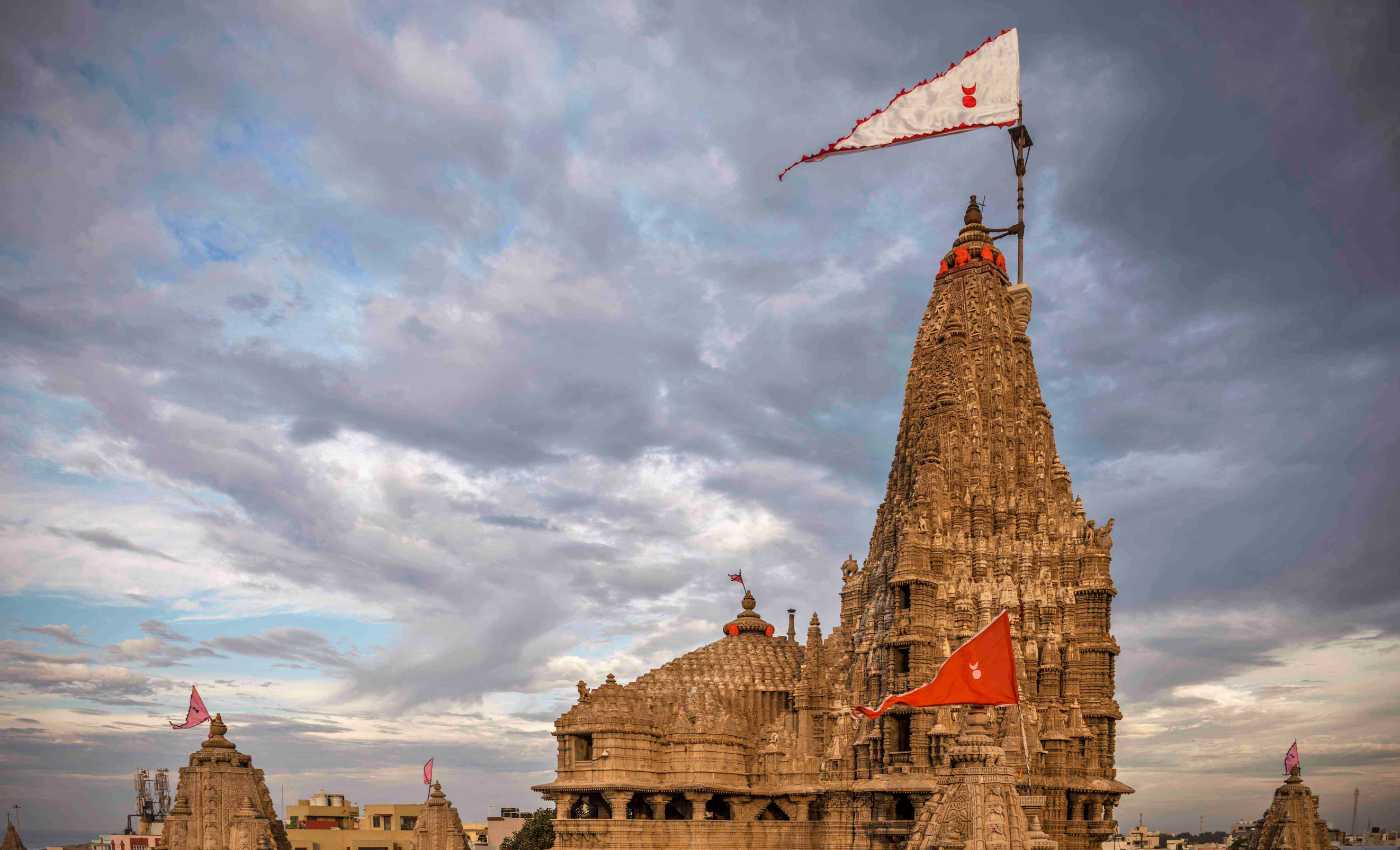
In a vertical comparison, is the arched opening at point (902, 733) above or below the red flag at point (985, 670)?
below

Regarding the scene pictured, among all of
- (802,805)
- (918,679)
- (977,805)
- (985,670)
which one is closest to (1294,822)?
(985,670)

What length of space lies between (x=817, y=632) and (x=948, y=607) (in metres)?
8.82

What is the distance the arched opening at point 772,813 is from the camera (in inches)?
2247

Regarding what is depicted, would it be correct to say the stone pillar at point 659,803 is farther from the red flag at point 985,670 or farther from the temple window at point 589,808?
the red flag at point 985,670

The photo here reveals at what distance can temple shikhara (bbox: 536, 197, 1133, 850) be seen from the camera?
51.6m

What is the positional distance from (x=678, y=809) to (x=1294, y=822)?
3152cm

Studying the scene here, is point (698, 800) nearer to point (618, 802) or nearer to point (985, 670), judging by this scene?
point (618, 802)

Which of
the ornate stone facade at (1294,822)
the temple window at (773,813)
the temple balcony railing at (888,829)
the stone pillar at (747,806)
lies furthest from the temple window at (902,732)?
the ornate stone facade at (1294,822)

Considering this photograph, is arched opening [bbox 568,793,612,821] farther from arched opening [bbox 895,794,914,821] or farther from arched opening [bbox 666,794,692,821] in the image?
arched opening [bbox 895,794,914,821]

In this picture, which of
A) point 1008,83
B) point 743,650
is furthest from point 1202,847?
point 1008,83

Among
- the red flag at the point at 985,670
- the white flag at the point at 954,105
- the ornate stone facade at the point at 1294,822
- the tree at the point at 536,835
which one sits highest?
the white flag at the point at 954,105

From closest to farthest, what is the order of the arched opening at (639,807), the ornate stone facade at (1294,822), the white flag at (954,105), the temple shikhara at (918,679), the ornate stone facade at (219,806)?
the ornate stone facade at (219,806)
the ornate stone facade at (1294,822)
the white flag at (954,105)
the temple shikhara at (918,679)
the arched opening at (639,807)

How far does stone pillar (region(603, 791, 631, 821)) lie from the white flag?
3135 centimetres

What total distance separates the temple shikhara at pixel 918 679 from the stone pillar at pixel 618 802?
0.11 meters
